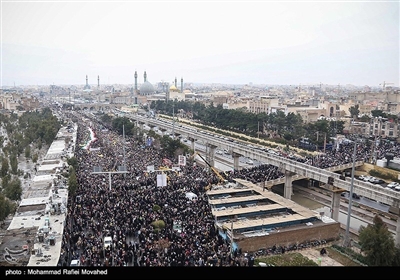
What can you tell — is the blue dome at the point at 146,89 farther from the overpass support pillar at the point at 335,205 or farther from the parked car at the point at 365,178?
the overpass support pillar at the point at 335,205

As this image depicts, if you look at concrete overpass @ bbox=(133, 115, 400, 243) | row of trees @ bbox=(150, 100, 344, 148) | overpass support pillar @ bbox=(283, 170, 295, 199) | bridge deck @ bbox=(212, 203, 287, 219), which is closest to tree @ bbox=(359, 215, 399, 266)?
bridge deck @ bbox=(212, 203, 287, 219)

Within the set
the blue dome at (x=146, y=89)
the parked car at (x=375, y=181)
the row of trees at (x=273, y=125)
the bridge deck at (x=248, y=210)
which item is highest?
the blue dome at (x=146, y=89)

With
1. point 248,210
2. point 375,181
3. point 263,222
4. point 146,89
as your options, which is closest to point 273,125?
point 375,181

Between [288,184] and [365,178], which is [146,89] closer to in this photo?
[365,178]

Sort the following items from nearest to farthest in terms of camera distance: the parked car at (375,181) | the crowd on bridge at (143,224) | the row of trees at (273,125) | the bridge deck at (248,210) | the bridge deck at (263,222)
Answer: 1. the crowd on bridge at (143,224)
2. the bridge deck at (263,222)
3. the bridge deck at (248,210)
4. the parked car at (375,181)
5. the row of trees at (273,125)

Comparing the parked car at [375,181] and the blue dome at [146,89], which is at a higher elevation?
the blue dome at [146,89]

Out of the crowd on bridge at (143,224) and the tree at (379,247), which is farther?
the tree at (379,247)

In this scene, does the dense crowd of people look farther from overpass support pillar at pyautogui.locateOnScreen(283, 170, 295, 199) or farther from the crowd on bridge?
overpass support pillar at pyautogui.locateOnScreen(283, 170, 295, 199)

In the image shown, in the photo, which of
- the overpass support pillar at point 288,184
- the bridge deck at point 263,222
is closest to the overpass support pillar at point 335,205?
the overpass support pillar at point 288,184

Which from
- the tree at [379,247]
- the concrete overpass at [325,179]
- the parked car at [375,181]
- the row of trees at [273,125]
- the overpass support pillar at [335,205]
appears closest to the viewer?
the tree at [379,247]
